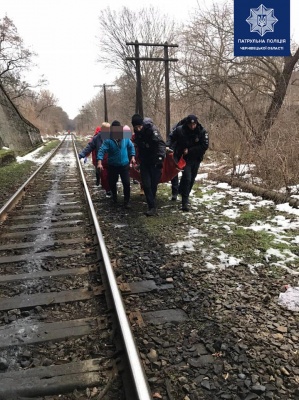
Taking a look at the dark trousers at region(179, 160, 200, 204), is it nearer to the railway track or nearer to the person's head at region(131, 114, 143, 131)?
the person's head at region(131, 114, 143, 131)

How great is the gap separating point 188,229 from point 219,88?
11.7 meters

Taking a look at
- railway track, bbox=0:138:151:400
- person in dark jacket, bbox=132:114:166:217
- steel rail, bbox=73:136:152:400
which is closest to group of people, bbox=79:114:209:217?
person in dark jacket, bbox=132:114:166:217

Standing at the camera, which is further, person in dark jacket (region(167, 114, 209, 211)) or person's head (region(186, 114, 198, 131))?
person in dark jacket (region(167, 114, 209, 211))

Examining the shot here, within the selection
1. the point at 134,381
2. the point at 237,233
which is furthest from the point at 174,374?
the point at 237,233

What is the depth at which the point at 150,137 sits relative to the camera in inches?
255

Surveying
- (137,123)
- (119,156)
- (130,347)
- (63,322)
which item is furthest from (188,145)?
(130,347)

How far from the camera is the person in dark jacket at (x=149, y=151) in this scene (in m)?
6.44

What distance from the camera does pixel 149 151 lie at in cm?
660

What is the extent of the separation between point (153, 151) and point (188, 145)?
0.76 meters

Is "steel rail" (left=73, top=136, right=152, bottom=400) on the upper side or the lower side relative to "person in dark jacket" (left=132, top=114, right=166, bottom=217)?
lower

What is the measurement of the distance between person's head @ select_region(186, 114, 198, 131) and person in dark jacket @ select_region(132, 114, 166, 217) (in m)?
0.61

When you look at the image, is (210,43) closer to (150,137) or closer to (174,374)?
(150,137)

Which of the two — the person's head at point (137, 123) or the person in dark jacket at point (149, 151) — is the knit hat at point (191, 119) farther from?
the person's head at point (137, 123)

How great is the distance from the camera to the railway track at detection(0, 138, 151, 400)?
2230 mm
